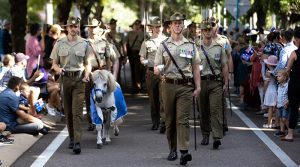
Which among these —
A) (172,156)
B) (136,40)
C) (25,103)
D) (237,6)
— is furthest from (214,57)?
(237,6)

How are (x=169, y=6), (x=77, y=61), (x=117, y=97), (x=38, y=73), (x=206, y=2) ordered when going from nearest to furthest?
(x=77, y=61) < (x=117, y=97) < (x=38, y=73) < (x=206, y=2) < (x=169, y=6)

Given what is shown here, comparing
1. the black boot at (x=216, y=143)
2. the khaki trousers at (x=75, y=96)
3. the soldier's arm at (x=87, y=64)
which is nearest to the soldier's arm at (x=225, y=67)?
the black boot at (x=216, y=143)

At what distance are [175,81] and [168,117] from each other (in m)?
0.55

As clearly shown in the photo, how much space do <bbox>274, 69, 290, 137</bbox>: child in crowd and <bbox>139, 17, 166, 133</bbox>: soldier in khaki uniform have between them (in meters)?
2.23

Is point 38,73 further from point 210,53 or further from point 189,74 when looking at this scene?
point 189,74

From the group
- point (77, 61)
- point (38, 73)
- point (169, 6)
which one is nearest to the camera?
point (77, 61)

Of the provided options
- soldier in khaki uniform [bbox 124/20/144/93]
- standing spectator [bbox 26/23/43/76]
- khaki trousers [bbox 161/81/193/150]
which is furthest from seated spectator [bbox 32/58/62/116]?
khaki trousers [bbox 161/81/193/150]

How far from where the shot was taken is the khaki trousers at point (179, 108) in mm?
11211

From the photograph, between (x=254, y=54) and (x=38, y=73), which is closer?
→ (x=38, y=73)

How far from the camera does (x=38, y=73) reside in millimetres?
16469

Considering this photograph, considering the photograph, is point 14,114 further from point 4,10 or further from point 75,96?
point 4,10

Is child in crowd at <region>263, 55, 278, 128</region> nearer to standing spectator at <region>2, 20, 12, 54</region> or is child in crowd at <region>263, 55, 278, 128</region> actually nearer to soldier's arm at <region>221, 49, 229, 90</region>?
soldier's arm at <region>221, 49, 229, 90</region>

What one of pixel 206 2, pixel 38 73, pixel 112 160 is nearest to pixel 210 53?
pixel 112 160

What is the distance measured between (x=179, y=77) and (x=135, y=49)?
11.7 metres
